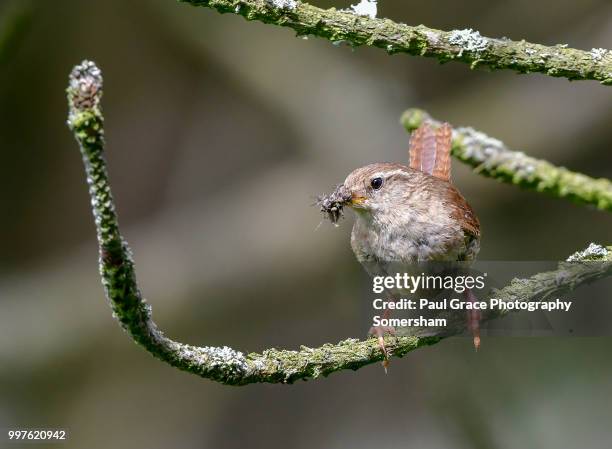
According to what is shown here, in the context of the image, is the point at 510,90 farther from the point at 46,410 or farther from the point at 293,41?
the point at 46,410

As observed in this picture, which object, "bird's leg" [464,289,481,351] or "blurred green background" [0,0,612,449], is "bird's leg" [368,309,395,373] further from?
"blurred green background" [0,0,612,449]

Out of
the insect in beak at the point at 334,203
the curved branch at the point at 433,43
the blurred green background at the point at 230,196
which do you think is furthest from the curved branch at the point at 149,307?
the blurred green background at the point at 230,196

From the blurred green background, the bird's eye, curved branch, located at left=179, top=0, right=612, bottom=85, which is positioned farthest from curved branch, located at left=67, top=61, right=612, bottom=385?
the blurred green background

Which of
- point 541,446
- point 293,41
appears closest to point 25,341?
point 293,41

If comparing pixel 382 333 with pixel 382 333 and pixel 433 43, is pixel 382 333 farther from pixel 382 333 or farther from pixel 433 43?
pixel 433 43

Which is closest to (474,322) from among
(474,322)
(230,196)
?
(474,322)

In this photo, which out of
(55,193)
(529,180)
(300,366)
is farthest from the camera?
(55,193)

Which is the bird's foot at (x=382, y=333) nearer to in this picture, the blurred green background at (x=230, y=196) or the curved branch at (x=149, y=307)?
the curved branch at (x=149, y=307)

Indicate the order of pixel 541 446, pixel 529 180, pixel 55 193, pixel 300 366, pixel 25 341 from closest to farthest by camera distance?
pixel 529 180 < pixel 300 366 < pixel 541 446 < pixel 25 341 < pixel 55 193
